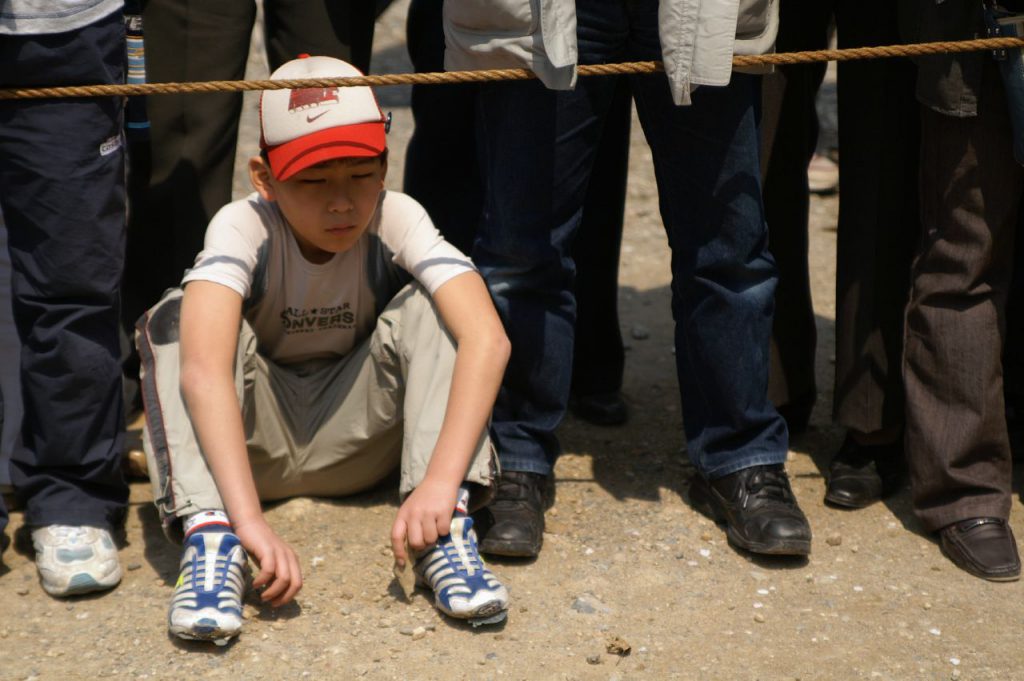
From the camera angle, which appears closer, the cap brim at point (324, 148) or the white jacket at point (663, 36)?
the white jacket at point (663, 36)

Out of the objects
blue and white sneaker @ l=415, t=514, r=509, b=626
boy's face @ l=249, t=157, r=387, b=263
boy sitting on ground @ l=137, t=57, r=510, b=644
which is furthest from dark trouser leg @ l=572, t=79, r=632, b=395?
blue and white sneaker @ l=415, t=514, r=509, b=626

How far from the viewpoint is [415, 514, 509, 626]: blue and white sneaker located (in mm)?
2711

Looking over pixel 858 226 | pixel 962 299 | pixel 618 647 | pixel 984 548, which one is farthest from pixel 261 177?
pixel 984 548

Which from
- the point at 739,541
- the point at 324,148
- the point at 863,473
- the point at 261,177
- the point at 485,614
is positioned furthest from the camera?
the point at 863,473

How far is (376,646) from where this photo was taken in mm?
2689

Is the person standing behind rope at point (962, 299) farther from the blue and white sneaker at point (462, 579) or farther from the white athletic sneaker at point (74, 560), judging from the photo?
the white athletic sneaker at point (74, 560)

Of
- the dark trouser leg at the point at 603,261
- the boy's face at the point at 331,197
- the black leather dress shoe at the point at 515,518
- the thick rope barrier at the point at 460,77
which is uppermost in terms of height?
the thick rope barrier at the point at 460,77

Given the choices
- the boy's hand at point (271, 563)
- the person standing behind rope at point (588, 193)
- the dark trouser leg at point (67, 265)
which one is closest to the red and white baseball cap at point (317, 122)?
the dark trouser leg at point (67, 265)

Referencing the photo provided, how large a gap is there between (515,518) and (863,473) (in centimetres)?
90

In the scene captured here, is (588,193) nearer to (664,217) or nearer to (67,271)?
(664,217)

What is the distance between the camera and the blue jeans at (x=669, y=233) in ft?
9.43

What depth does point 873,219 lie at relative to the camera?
3191 mm

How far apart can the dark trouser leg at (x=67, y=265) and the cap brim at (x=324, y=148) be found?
0.36 meters

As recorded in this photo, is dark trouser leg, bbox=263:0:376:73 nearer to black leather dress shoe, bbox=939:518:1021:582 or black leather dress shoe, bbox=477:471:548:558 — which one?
black leather dress shoe, bbox=477:471:548:558
